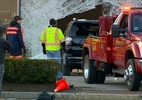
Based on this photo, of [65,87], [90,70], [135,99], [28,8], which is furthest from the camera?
[28,8]

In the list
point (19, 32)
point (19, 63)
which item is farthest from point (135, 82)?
point (19, 32)

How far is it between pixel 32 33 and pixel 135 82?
33.0ft

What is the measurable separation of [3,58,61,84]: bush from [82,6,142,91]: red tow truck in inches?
61.0

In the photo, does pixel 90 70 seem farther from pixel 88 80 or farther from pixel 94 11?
pixel 94 11

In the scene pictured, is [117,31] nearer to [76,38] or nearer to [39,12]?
[76,38]

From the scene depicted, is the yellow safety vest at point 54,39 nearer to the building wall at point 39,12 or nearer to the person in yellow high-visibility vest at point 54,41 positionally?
the person in yellow high-visibility vest at point 54,41

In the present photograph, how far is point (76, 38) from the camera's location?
1764 cm

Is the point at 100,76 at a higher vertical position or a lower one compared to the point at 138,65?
lower

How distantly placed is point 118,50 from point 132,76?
1.20 meters

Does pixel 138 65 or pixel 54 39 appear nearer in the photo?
pixel 138 65

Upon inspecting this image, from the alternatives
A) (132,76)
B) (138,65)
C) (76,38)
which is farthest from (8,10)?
(138,65)

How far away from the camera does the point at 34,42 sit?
2184 cm

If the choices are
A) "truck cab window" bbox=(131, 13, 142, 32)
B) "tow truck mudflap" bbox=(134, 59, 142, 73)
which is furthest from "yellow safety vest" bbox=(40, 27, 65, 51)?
"tow truck mudflap" bbox=(134, 59, 142, 73)

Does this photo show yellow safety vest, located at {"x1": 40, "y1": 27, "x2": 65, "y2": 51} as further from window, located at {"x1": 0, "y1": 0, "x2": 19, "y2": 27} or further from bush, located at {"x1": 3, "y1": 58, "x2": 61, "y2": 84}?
window, located at {"x1": 0, "y1": 0, "x2": 19, "y2": 27}
